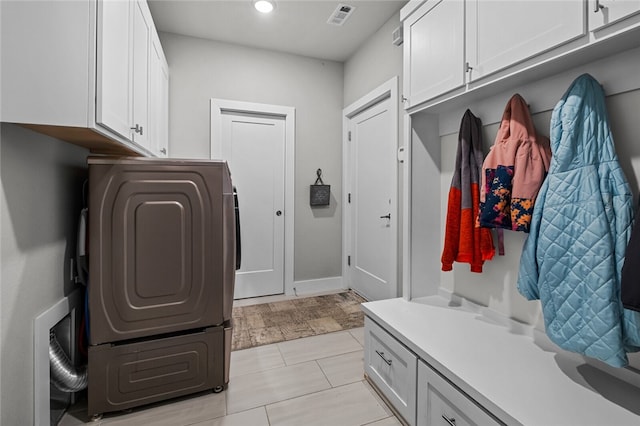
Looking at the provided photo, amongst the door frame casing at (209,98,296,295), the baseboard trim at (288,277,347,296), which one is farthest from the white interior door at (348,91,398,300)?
the door frame casing at (209,98,296,295)

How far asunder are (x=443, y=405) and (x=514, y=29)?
154 cm

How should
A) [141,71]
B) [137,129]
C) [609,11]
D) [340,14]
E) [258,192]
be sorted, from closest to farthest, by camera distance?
1. [609,11]
2. [137,129]
3. [141,71]
4. [340,14]
5. [258,192]

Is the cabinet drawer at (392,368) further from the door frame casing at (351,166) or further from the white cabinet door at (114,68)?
the white cabinet door at (114,68)

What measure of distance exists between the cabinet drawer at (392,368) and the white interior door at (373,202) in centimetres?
104

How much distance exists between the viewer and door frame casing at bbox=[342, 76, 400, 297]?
2783 millimetres

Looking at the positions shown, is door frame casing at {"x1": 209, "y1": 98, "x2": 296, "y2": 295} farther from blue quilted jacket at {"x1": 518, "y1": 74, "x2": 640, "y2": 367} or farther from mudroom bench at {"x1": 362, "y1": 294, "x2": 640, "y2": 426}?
blue quilted jacket at {"x1": 518, "y1": 74, "x2": 640, "y2": 367}

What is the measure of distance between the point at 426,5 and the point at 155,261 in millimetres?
2066

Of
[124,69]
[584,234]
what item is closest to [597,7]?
[584,234]

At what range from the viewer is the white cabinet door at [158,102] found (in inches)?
93.2

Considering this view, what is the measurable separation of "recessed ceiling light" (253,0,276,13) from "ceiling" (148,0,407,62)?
0.14 ft

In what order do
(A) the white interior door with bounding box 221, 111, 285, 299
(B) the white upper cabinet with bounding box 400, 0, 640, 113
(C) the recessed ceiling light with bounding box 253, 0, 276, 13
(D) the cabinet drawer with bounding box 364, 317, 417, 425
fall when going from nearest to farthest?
1. (B) the white upper cabinet with bounding box 400, 0, 640, 113
2. (D) the cabinet drawer with bounding box 364, 317, 417, 425
3. (C) the recessed ceiling light with bounding box 253, 0, 276, 13
4. (A) the white interior door with bounding box 221, 111, 285, 299

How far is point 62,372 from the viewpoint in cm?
157

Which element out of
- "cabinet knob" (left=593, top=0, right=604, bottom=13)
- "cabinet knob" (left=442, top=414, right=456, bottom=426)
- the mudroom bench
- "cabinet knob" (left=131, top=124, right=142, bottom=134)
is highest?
"cabinet knob" (left=593, top=0, right=604, bottom=13)

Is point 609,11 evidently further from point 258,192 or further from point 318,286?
point 318,286
